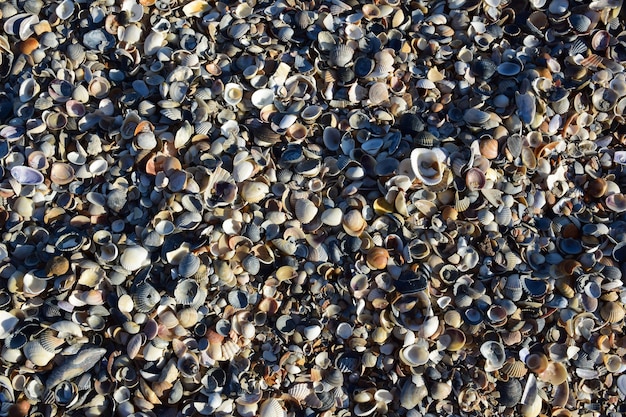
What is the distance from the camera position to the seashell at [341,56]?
2.72m

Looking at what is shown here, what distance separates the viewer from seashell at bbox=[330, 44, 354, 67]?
2721 millimetres

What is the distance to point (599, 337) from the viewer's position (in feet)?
7.75

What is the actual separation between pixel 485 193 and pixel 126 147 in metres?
1.66

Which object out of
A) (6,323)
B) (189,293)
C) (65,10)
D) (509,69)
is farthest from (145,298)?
(509,69)

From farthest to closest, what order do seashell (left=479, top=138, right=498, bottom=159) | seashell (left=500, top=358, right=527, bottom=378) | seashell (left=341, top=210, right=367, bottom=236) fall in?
seashell (left=479, top=138, right=498, bottom=159), seashell (left=341, top=210, right=367, bottom=236), seashell (left=500, top=358, right=527, bottom=378)

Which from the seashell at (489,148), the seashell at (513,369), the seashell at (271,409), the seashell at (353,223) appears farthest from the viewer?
the seashell at (489,148)

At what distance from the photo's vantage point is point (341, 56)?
2.72 metres

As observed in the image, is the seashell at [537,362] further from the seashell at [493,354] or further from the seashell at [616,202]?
the seashell at [616,202]

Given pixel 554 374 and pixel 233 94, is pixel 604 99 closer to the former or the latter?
pixel 554 374

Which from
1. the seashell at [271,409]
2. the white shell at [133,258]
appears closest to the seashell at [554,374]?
the seashell at [271,409]

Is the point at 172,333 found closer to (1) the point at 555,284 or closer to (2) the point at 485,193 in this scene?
(2) the point at 485,193

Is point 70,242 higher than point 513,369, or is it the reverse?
point 70,242

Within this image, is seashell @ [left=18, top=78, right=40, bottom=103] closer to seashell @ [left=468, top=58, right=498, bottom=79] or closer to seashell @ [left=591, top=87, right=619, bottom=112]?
seashell @ [left=468, top=58, right=498, bottom=79]

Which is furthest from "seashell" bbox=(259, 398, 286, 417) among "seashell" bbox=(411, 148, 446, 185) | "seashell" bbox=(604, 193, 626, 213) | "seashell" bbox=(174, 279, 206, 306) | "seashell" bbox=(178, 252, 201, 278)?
"seashell" bbox=(604, 193, 626, 213)
